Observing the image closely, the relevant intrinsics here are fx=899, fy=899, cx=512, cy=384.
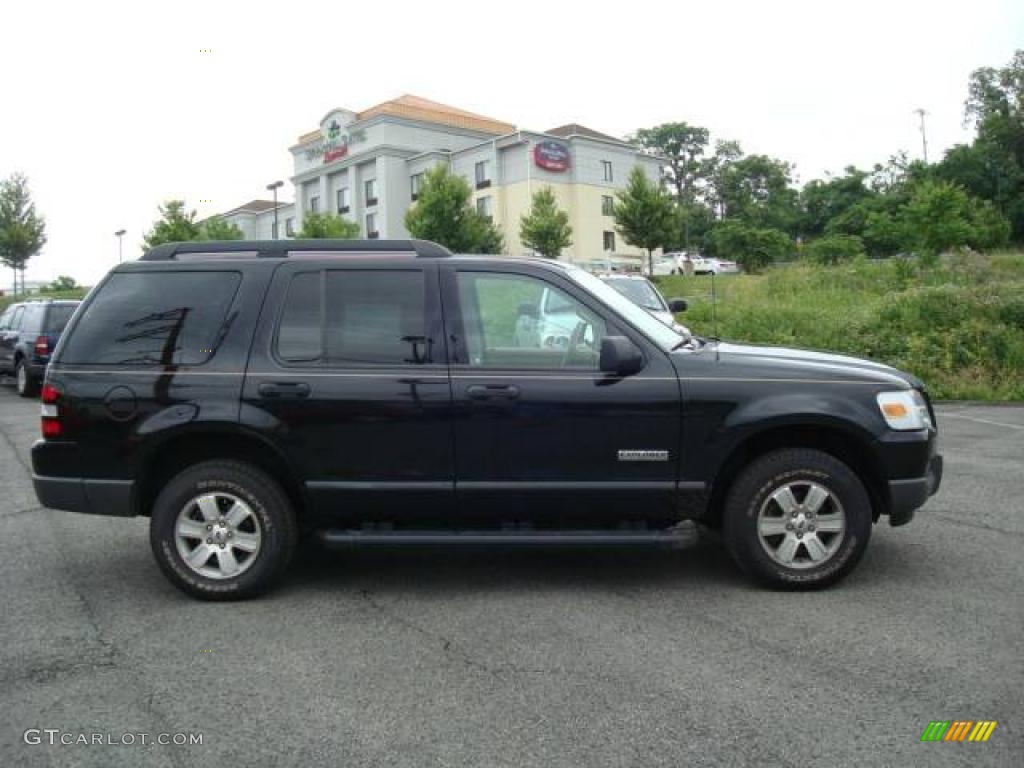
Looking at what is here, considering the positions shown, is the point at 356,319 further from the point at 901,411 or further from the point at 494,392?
the point at 901,411

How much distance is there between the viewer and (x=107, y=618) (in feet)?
14.9

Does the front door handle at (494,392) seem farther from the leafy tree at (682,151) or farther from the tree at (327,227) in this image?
the leafy tree at (682,151)

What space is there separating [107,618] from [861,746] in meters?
3.57

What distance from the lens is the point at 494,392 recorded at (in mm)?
4664

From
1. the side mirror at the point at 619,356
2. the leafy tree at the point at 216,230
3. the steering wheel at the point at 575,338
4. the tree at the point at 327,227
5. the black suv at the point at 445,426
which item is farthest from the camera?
the leafy tree at the point at 216,230

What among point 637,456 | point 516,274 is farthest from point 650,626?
point 516,274

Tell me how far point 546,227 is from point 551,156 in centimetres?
1295

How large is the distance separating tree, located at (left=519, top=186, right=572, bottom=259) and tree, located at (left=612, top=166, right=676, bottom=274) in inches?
121

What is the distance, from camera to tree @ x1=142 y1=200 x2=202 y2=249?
185 ft

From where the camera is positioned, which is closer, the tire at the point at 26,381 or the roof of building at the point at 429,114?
the tire at the point at 26,381

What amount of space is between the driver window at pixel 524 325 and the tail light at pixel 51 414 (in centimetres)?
223

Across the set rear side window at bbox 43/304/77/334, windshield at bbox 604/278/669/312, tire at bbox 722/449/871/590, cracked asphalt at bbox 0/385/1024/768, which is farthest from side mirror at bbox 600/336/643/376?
rear side window at bbox 43/304/77/334

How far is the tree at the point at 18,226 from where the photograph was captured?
168 feet

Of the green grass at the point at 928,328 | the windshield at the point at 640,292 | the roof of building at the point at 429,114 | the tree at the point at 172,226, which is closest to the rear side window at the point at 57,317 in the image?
the windshield at the point at 640,292
